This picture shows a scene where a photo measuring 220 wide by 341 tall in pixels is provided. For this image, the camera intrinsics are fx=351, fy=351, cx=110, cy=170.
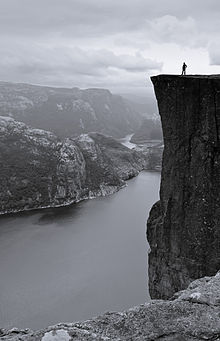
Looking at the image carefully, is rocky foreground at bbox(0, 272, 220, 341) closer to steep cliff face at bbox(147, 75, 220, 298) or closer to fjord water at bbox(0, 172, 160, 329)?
steep cliff face at bbox(147, 75, 220, 298)

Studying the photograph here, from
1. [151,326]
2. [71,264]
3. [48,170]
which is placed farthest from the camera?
[48,170]

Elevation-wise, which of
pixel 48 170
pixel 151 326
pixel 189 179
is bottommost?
pixel 48 170

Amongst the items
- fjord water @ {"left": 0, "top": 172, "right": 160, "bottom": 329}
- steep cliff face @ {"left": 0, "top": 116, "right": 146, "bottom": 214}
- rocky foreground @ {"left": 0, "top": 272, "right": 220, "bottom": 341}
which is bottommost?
fjord water @ {"left": 0, "top": 172, "right": 160, "bottom": 329}

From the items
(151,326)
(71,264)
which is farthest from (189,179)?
(71,264)

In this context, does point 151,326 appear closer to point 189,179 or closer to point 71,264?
point 189,179

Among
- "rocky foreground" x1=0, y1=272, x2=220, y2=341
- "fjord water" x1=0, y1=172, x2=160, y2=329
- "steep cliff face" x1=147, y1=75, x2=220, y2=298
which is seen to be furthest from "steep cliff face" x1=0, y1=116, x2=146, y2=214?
"rocky foreground" x1=0, y1=272, x2=220, y2=341

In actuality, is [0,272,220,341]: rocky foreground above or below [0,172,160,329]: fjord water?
above

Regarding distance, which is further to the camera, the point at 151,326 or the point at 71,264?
the point at 71,264

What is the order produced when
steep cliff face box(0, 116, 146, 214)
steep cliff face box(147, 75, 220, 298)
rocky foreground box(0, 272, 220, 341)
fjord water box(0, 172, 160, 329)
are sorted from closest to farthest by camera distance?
rocky foreground box(0, 272, 220, 341), steep cliff face box(147, 75, 220, 298), fjord water box(0, 172, 160, 329), steep cliff face box(0, 116, 146, 214)
